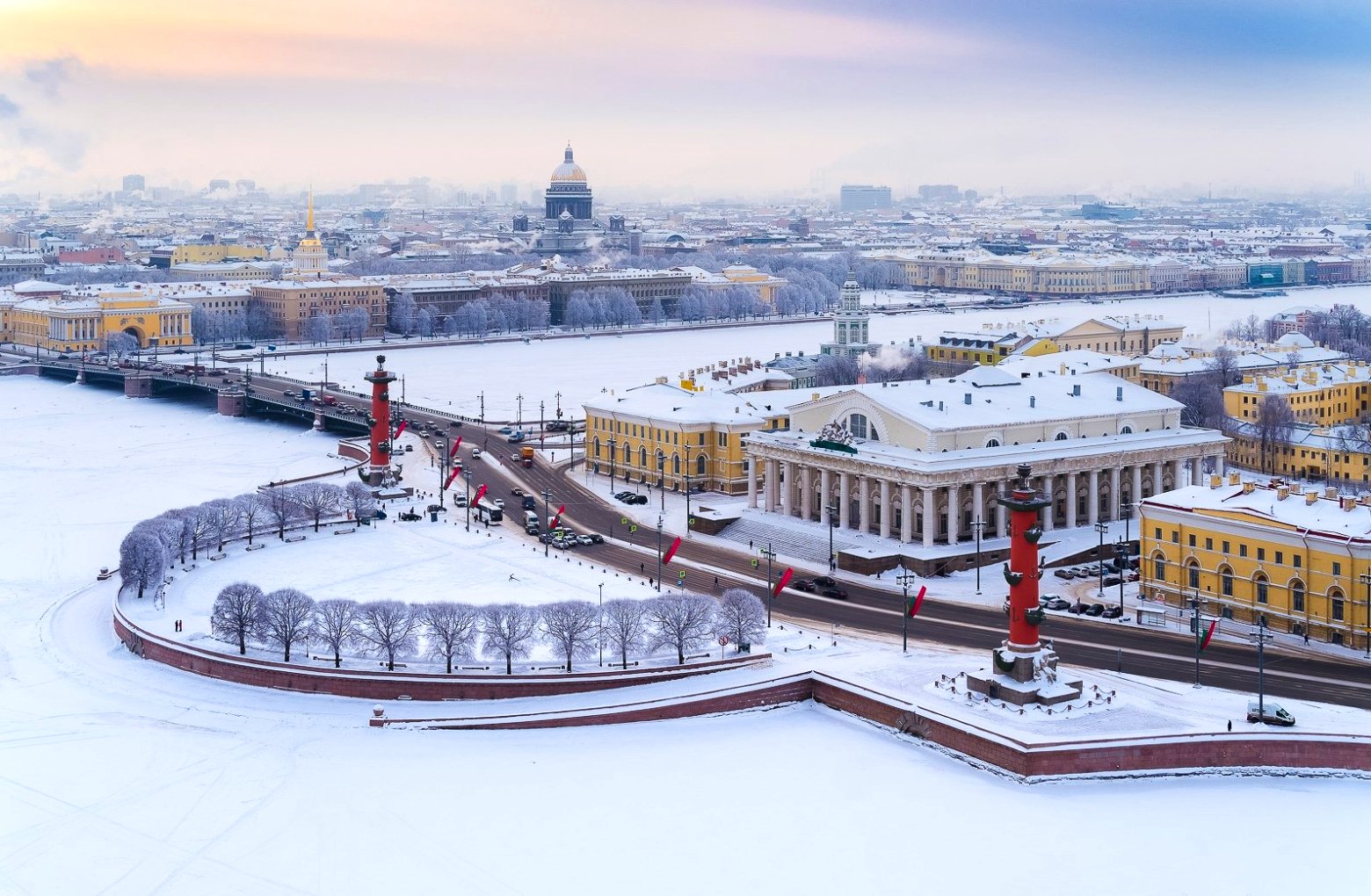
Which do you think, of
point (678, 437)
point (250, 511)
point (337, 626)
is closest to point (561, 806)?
point (337, 626)

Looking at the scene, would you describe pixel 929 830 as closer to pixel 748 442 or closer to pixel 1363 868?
pixel 1363 868

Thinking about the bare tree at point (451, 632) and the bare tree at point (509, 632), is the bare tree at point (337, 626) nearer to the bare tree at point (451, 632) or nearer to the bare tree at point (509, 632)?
the bare tree at point (451, 632)

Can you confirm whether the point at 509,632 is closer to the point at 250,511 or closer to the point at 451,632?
the point at 451,632

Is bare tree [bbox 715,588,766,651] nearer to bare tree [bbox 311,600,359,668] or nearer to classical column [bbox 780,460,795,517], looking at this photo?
bare tree [bbox 311,600,359,668]

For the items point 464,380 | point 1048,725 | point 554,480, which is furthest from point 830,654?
point 464,380

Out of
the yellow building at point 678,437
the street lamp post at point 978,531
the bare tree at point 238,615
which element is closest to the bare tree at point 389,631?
the bare tree at point 238,615

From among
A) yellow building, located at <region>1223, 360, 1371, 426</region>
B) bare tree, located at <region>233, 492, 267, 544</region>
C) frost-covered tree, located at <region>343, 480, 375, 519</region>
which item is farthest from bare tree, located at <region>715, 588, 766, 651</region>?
yellow building, located at <region>1223, 360, 1371, 426</region>
